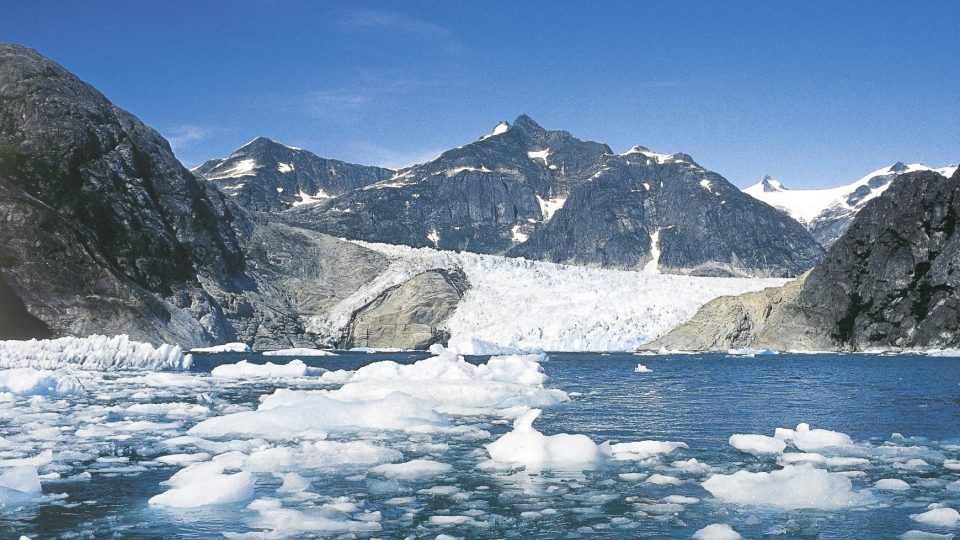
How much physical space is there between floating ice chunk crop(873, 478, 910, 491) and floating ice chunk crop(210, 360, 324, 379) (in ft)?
111

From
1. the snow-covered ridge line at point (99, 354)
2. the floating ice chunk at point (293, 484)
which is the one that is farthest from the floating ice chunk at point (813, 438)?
the snow-covered ridge line at point (99, 354)

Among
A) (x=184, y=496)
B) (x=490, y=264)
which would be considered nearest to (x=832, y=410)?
(x=184, y=496)

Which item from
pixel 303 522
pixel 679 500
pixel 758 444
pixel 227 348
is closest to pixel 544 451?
pixel 679 500

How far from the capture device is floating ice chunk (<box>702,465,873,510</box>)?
13.9 m

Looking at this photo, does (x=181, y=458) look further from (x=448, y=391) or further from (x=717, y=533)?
(x=448, y=391)

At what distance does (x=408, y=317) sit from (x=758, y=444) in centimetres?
7173

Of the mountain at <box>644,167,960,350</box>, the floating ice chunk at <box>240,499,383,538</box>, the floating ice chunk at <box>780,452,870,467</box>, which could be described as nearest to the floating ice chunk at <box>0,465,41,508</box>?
the floating ice chunk at <box>240,499,383,538</box>

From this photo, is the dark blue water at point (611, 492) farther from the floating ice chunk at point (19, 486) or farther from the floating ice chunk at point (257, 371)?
the floating ice chunk at point (257, 371)

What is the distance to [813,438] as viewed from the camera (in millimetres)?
20656

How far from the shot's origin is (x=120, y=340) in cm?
4888

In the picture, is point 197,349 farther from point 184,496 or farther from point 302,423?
point 184,496

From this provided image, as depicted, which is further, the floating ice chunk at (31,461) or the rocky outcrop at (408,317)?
the rocky outcrop at (408,317)

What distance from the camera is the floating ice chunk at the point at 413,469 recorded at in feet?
53.9

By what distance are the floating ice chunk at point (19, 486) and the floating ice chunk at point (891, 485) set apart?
53.4 feet
